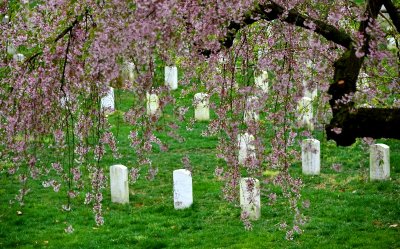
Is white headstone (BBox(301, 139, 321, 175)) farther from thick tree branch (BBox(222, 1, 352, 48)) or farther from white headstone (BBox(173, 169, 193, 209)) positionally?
thick tree branch (BBox(222, 1, 352, 48))

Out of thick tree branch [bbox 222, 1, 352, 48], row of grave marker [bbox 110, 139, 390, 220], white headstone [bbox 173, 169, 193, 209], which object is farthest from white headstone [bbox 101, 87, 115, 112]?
white headstone [bbox 173, 169, 193, 209]

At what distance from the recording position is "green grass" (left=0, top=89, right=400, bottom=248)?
446 inches

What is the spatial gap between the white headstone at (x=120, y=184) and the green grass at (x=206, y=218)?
0.15m

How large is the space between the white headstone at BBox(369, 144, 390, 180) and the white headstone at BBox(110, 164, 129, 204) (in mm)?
4123

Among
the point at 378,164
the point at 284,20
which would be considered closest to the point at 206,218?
the point at 378,164

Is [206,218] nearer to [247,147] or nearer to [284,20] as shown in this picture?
[247,147]

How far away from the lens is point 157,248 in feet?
37.4

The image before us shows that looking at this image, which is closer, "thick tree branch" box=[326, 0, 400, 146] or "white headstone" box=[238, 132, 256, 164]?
"thick tree branch" box=[326, 0, 400, 146]

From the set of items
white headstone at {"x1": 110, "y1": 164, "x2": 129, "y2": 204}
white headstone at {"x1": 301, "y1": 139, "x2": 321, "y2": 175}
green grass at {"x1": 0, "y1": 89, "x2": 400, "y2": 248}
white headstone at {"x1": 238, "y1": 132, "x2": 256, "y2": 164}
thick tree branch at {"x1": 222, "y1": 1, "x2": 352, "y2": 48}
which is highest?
thick tree branch at {"x1": 222, "y1": 1, "x2": 352, "y2": 48}

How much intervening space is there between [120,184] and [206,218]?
1.78 metres

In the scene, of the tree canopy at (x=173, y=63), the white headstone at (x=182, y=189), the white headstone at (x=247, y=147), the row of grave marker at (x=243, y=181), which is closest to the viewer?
the tree canopy at (x=173, y=63)

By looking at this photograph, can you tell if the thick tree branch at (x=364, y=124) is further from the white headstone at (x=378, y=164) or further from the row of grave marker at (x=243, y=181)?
the white headstone at (x=378, y=164)

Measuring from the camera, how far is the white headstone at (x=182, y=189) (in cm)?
1281

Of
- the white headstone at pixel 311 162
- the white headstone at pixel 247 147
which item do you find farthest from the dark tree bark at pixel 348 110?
the white headstone at pixel 311 162
